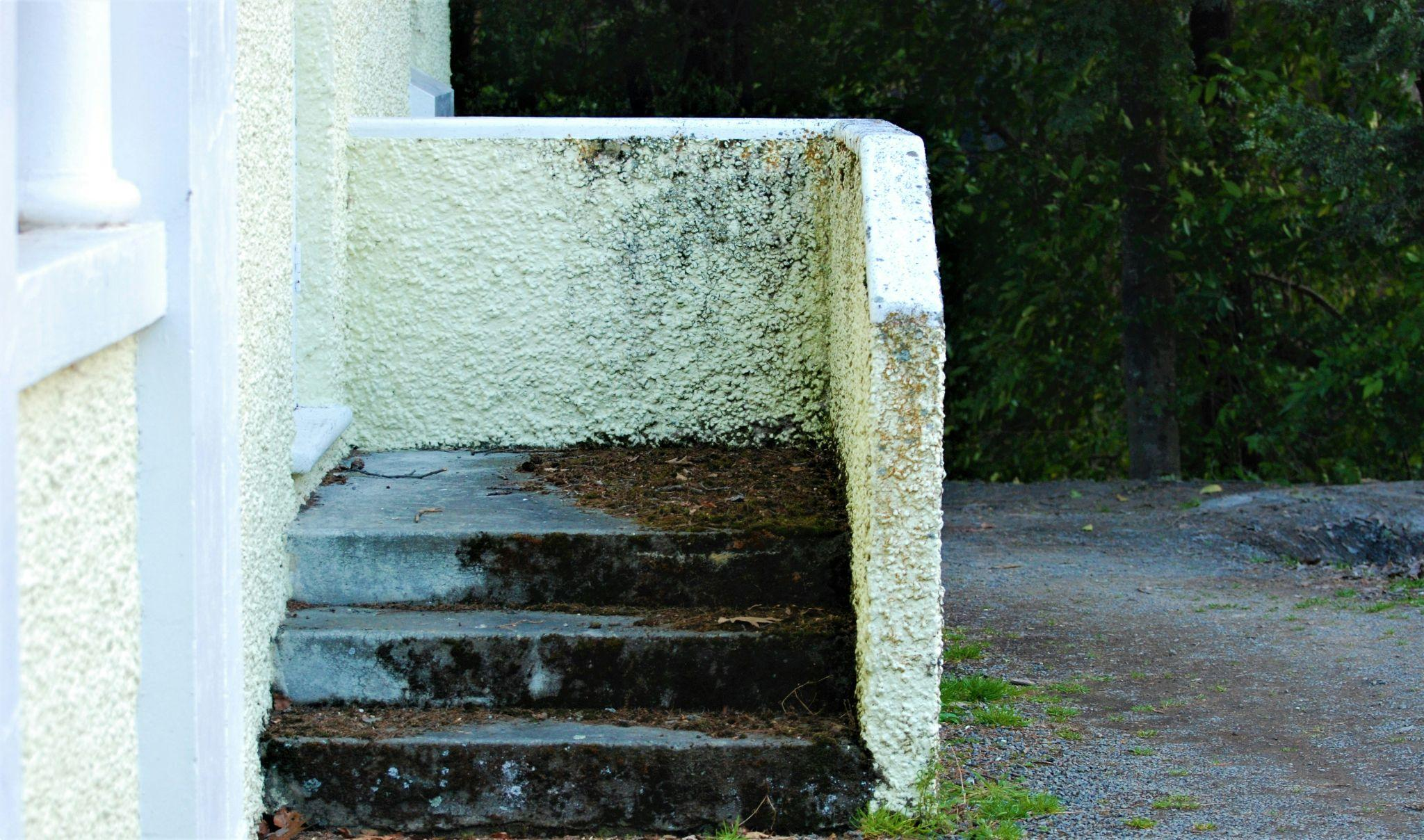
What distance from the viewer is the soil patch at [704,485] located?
13.4 ft

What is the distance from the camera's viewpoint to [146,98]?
7.86 feet

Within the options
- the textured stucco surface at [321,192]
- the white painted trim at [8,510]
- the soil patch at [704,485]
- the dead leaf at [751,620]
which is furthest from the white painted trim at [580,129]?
the white painted trim at [8,510]

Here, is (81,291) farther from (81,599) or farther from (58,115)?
(81,599)

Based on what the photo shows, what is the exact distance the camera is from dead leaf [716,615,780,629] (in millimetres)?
3832

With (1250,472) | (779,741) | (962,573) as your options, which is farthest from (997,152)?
(779,741)

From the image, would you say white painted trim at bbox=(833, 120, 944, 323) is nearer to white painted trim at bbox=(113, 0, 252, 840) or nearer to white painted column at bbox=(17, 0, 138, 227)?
white painted trim at bbox=(113, 0, 252, 840)

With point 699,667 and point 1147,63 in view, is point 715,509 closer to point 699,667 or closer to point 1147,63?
point 699,667

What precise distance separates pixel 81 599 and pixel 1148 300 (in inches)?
391

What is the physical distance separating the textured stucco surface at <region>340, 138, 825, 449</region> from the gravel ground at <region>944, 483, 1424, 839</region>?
146 cm

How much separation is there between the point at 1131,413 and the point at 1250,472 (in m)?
1.42

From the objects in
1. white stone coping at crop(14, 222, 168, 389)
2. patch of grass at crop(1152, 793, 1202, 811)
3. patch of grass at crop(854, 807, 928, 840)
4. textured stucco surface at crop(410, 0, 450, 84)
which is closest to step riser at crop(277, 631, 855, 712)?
patch of grass at crop(854, 807, 928, 840)

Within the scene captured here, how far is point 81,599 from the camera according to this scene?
81.7 inches

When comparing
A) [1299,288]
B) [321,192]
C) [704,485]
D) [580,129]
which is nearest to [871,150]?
[704,485]

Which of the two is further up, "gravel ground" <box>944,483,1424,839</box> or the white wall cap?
the white wall cap
